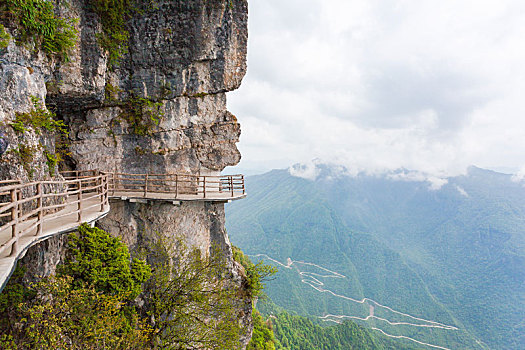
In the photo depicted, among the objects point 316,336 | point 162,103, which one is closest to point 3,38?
point 162,103

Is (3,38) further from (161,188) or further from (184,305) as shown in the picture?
(184,305)

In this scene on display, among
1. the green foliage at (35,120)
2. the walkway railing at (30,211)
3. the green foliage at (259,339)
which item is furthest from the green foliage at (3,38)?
the green foliage at (259,339)

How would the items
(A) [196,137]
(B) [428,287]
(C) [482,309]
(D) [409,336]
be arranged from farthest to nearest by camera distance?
1. (B) [428,287]
2. (C) [482,309]
3. (D) [409,336]
4. (A) [196,137]

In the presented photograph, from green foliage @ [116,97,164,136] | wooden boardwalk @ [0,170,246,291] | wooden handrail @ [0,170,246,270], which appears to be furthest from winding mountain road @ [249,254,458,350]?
green foliage @ [116,97,164,136]

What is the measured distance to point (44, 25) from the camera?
12.1 meters

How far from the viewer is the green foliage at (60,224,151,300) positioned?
403 inches

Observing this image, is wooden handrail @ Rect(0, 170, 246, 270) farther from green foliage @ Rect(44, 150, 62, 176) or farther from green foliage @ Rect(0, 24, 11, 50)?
green foliage @ Rect(0, 24, 11, 50)

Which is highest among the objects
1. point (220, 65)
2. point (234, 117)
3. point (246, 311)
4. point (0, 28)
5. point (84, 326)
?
point (220, 65)

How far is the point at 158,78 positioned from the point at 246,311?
60.7 feet

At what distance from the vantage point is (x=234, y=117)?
1970cm

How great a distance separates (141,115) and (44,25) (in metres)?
6.67

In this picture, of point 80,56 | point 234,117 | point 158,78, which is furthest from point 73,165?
point 234,117

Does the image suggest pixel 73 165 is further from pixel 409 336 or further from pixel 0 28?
pixel 409 336

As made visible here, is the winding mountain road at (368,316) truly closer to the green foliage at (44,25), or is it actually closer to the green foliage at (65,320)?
the green foliage at (65,320)
